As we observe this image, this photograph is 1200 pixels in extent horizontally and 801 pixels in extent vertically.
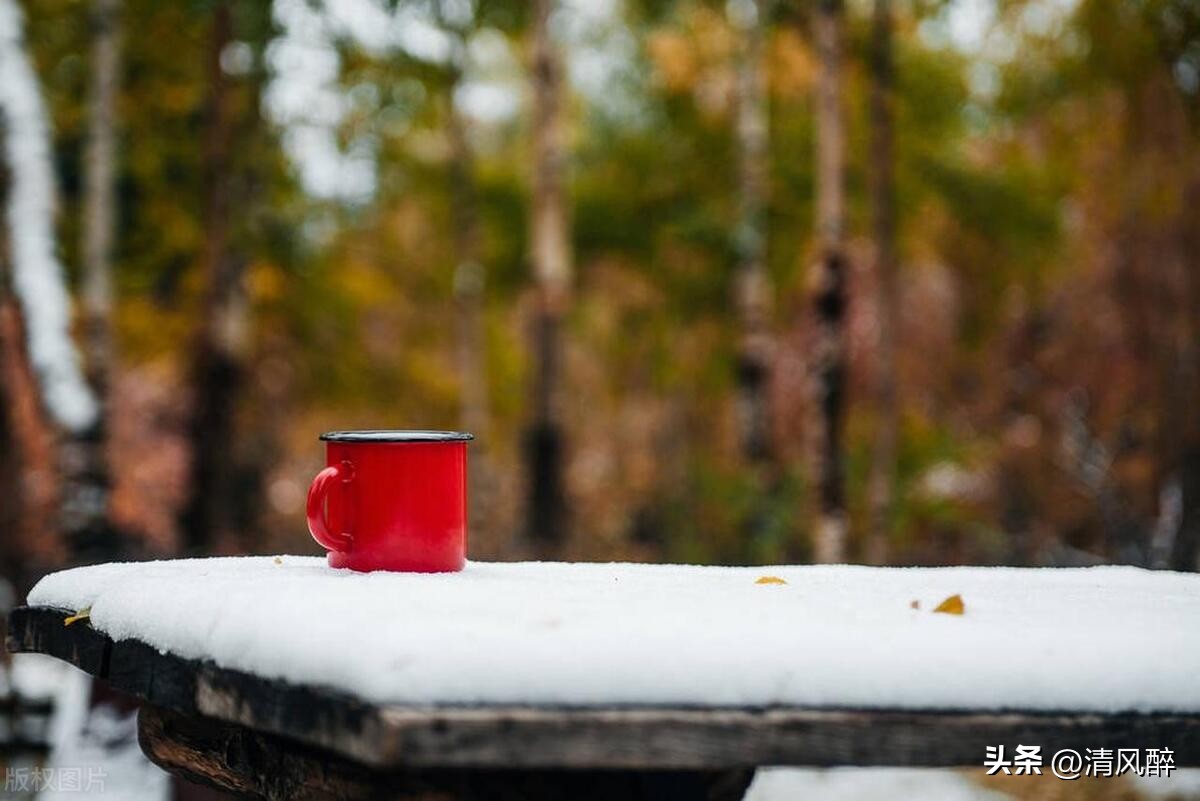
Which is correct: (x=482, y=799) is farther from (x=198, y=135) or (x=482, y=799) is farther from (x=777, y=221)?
(x=777, y=221)

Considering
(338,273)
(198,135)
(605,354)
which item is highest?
(198,135)

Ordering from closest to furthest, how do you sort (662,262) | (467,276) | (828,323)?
(828,323) < (467,276) < (662,262)

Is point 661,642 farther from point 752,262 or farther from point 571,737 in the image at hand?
point 752,262

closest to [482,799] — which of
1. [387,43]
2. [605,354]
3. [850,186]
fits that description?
[387,43]

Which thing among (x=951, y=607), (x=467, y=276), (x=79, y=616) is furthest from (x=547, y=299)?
(x=951, y=607)

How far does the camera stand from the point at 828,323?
8031 mm

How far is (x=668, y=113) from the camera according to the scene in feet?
49.6

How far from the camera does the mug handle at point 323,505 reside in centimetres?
183

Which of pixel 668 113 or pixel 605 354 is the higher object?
pixel 668 113

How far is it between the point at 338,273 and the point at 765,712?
12940 mm

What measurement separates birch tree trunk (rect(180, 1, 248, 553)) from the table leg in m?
7.37

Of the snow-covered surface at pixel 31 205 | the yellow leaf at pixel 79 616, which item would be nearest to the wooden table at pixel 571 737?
the yellow leaf at pixel 79 616

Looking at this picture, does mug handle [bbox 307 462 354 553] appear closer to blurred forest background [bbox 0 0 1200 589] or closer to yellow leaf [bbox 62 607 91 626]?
yellow leaf [bbox 62 607 91 626]

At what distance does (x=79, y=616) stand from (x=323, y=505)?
14.3 inches
